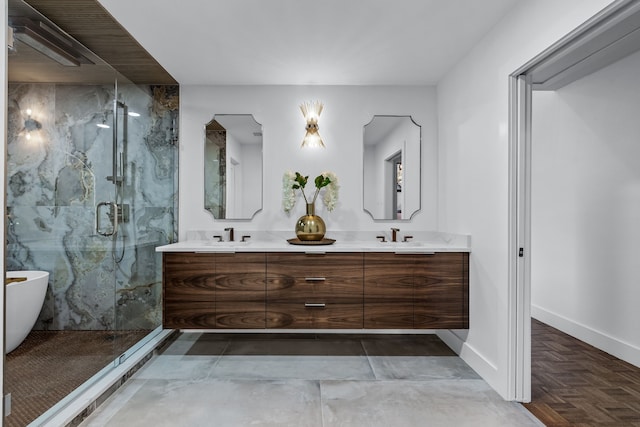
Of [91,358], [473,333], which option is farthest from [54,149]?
[473,333]

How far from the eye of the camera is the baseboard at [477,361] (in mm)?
2416

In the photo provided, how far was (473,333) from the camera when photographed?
283 centimetres

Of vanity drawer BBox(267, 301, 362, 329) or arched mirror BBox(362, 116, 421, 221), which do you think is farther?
arched mirror BBox(362, 116, 421, 221)

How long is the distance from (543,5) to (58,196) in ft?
9.19

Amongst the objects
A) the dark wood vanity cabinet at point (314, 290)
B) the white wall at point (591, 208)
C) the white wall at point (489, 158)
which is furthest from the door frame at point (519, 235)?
the white wall at point (591, 208)

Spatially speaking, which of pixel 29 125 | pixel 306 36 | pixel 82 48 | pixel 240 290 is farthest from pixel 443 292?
pixel 82 48

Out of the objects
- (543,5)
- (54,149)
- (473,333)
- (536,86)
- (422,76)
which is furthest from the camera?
(536,86)

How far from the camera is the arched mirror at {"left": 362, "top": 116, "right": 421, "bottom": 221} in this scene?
3561 mm

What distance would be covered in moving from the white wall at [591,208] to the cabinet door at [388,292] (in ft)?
5.51

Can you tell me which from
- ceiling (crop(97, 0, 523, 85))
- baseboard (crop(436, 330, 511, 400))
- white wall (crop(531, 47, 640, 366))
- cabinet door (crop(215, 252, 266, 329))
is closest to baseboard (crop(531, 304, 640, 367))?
white wall (crop(531, 47, 640, 366))

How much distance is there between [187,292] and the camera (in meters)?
2.84

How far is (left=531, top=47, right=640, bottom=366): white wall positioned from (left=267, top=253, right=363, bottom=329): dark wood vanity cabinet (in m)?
2.05

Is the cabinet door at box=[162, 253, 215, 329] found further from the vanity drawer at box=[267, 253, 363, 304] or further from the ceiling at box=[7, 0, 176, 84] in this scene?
the ceiling at box=[7, 0, 176, 84]

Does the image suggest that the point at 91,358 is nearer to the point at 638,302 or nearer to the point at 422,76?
the point at 422,76
